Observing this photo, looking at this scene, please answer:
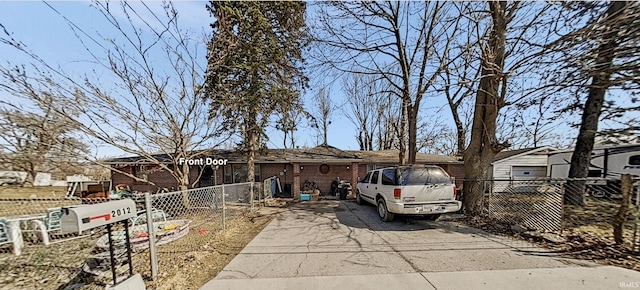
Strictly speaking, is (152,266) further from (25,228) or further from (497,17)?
(497,17)

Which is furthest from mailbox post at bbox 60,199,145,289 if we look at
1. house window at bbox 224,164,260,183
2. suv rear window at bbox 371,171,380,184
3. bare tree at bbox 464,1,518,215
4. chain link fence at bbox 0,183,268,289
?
house window at bbox 224,164,260,183

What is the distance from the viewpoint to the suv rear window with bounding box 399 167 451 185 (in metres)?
6.99

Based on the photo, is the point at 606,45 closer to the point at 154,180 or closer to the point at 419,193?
the point at 419,193

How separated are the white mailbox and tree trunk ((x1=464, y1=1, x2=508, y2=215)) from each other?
844cm

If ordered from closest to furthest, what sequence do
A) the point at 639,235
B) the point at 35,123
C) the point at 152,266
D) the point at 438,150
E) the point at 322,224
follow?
1. the point at 152,266
2. the point at 639,235
3. the point at 35,123
4. the point at 322,224
5. the point at 438,150

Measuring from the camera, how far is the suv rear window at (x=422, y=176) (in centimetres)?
699

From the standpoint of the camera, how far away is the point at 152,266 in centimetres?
378

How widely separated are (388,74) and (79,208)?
12.2 metres

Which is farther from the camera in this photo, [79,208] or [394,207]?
[394,207]

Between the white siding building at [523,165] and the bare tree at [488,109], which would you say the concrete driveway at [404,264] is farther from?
the white siding building at [523,165]

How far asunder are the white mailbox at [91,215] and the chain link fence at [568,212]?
7394 mm

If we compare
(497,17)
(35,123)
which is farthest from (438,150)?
(35,123)

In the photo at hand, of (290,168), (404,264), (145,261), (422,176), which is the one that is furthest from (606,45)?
(290,168)

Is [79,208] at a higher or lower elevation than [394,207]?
higher
